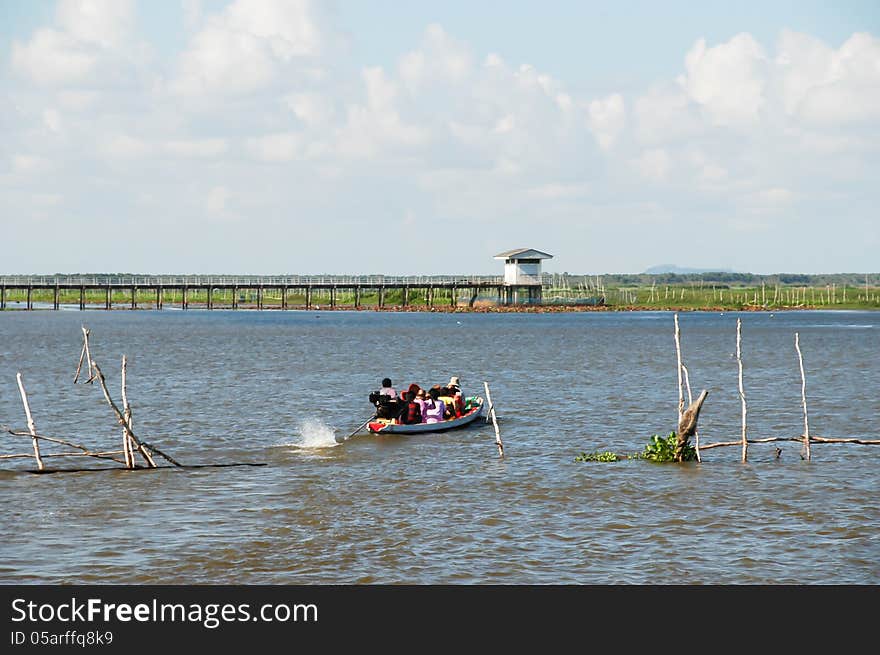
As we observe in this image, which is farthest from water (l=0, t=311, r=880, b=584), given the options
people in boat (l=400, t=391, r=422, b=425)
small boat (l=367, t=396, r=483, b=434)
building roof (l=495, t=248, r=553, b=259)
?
building roof (l=495, t=248, r=553, b=259)

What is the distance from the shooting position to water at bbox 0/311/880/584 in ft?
59.7

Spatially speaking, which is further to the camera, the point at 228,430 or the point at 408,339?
the point at 408,339

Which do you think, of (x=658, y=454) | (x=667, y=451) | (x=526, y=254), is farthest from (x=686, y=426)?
(x=526, y=254)

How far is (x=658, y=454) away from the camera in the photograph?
27.7 meters

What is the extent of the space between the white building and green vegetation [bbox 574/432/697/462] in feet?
410

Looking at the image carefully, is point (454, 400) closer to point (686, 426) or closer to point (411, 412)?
point (411, 412)

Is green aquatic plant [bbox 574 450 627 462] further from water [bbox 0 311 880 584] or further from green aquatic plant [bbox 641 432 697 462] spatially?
green aquatic plant [bbox 641 432 697 462]

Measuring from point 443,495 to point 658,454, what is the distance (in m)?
6.48
